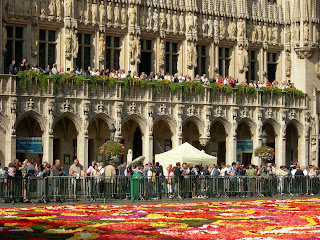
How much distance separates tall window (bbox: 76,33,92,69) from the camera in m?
44.9

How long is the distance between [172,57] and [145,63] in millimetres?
1959

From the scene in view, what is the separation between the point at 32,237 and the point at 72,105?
1027 inches

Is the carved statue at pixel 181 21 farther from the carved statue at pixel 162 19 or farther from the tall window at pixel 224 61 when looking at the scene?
the tall window at pixel 224 61

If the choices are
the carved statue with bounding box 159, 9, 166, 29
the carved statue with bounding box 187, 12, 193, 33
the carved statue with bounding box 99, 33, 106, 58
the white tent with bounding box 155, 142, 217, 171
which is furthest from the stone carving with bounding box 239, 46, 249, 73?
the white tent with bounding box 155, 142, 217, 171

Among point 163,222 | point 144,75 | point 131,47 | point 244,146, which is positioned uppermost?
point 131,47

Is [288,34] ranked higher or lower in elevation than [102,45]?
higher

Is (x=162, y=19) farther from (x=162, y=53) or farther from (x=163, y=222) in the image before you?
(x=163, y=222)

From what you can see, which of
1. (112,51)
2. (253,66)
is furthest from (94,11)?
(253,66)

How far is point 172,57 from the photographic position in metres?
48.5

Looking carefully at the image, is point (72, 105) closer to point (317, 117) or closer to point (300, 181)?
point (300, 181)

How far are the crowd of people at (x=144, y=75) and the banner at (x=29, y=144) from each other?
3483mm

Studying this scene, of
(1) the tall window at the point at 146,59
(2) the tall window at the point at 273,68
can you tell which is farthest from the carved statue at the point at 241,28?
(1) the tall window at the point at 146,59

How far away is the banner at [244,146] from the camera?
48375 millimetres

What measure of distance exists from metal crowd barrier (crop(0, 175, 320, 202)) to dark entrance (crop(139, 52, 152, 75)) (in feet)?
50.7
